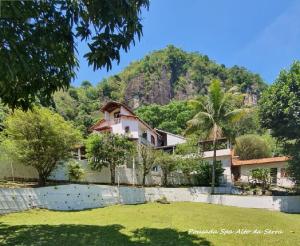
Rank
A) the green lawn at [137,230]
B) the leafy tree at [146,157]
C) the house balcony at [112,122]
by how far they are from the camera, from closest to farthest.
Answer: the green lawn at [137,230]
the leafy tree at [146,157]
the house balcony at [112,122]

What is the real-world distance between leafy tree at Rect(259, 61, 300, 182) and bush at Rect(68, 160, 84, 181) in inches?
522

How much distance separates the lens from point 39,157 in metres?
23.1

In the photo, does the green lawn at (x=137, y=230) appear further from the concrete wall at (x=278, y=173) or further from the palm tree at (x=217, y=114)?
the concrete wall at (x=278, y=173)

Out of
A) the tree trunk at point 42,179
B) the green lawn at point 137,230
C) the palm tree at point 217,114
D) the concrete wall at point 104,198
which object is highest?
the palm tree at point 217,114

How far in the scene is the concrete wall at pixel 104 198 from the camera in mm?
18734

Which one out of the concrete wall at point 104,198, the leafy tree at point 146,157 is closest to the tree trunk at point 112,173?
the leafy tree at point 146,157

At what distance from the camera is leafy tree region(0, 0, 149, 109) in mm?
5926

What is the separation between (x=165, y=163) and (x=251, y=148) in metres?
23.9

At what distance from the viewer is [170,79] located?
114188 mm

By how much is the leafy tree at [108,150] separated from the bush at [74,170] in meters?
1.08

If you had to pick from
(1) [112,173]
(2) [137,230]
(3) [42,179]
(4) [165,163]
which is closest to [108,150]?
(1) [112,173]

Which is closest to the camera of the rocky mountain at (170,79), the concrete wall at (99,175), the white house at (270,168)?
the concrete wall at (99,175)

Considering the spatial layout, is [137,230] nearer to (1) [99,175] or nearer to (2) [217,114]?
(1) [99,175]

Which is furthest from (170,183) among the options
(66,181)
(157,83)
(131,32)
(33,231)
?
(157,83)
